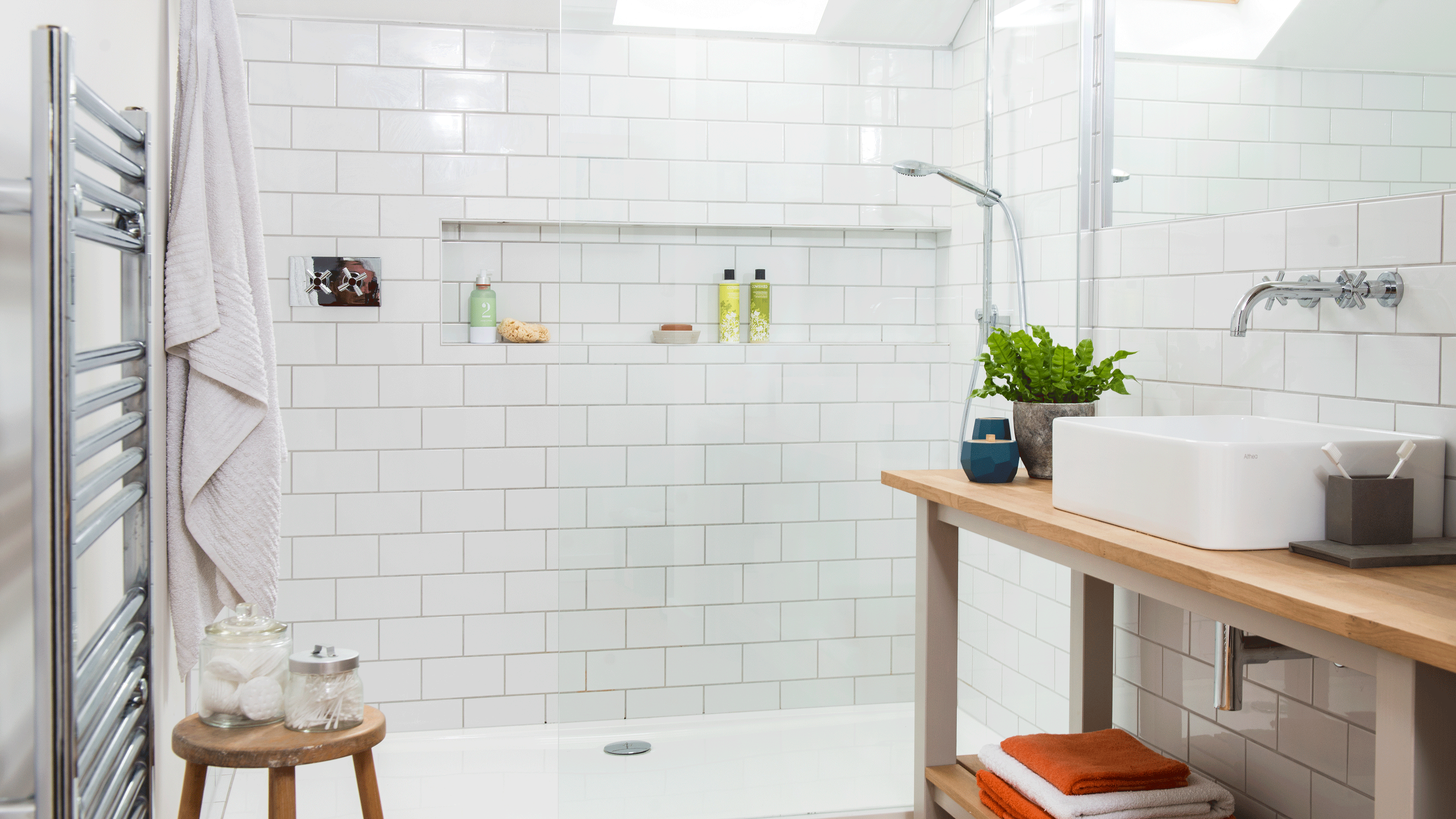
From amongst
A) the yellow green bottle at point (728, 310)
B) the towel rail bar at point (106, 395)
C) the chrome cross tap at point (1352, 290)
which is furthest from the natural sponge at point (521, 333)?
the chrome cross tap at point (1352, 290)

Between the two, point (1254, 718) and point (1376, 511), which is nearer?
point (1376, 511)

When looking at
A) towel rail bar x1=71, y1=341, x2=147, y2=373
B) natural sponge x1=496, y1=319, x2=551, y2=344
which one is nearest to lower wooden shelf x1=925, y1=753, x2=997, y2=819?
towel rail bar x1=71, y1=341, x2=147, y2=373

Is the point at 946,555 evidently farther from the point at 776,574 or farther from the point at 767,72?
the point at 767,72

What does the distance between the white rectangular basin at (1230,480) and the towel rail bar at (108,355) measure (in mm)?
1392

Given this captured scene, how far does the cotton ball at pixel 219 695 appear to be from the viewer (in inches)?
73.0

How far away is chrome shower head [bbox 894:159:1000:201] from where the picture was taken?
2420mm

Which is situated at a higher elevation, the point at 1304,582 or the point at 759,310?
the point at 759,310

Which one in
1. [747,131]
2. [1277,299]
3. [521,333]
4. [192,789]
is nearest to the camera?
[1277,299]

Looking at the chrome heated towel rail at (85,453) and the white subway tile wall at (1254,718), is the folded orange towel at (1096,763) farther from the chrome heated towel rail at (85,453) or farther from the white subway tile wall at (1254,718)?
the chrome heated towel rail at (85,453)

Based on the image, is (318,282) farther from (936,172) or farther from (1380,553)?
(1380,553)

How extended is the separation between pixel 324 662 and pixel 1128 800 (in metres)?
1.44

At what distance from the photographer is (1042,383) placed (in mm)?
2061

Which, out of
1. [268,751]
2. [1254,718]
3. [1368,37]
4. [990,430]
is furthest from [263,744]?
[1368,37]

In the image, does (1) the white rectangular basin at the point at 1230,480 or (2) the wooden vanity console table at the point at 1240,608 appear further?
(1) the white rectangular basin at the point at 1230,480
